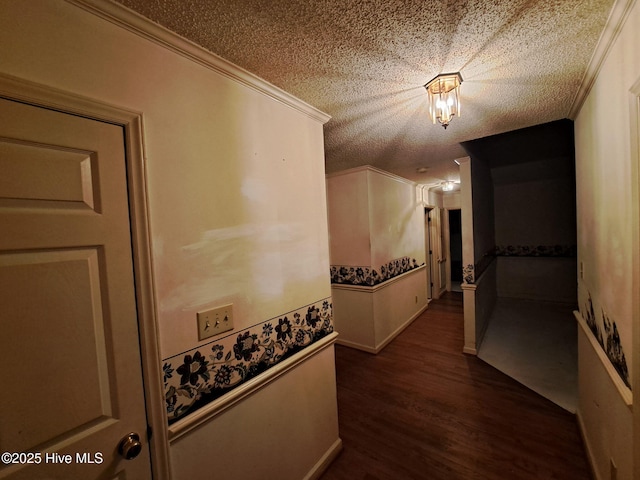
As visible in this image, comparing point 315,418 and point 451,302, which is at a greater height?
point 315,418

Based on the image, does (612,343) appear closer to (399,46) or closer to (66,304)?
(399,46)

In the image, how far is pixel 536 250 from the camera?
454cm

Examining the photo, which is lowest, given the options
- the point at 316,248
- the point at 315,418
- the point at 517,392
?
the point at 517,392

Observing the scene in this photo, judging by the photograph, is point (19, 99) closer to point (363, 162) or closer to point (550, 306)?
point (363, 162)

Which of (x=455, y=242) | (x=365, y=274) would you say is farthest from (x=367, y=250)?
(x=455, y=242)

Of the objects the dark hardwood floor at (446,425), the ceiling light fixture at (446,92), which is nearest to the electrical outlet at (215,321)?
the dark hardwood floor at (446,425)

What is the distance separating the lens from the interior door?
2.20 feet

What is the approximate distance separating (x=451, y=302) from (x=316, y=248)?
429 centimetres

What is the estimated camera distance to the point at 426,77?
133 centimetres

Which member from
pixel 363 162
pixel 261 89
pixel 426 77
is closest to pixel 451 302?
pixel 363 162

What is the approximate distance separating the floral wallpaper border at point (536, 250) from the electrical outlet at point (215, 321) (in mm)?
5346

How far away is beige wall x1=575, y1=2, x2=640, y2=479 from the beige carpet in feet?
2.26

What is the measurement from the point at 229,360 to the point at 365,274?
2.23 m

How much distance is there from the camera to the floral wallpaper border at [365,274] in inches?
123
